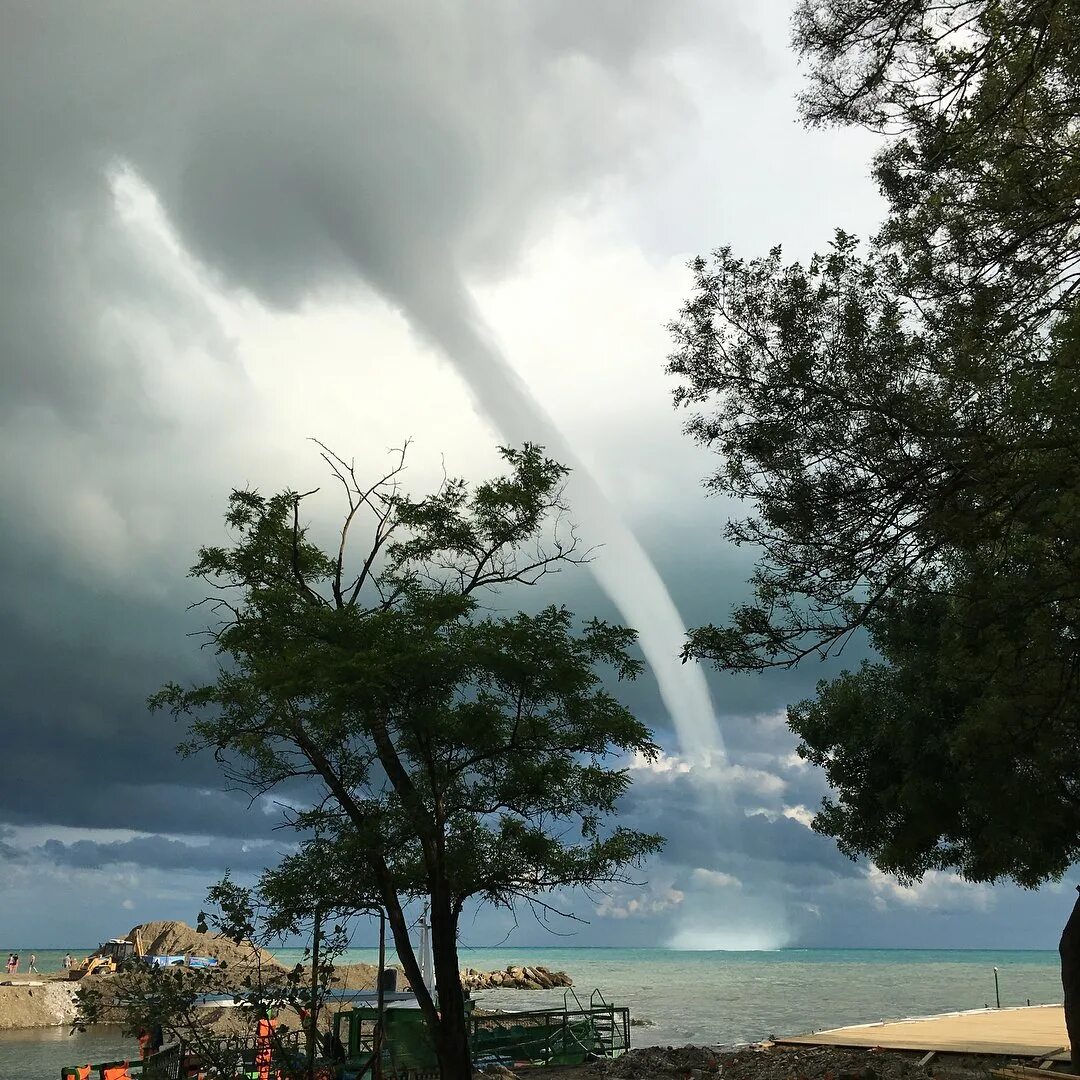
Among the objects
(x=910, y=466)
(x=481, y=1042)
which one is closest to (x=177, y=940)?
(x=481, y=1042)

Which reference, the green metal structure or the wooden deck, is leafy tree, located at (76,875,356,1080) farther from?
the wooden deck

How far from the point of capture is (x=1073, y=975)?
15.4 metres

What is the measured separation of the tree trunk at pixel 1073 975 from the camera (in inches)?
604

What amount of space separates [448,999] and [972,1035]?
14863 mm

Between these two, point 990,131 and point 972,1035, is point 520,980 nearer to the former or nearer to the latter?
point 972,1035

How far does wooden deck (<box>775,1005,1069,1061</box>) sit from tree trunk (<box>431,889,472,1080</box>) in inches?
432

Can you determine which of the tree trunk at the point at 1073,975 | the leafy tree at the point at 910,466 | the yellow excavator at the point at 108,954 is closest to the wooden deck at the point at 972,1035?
the tree trunk at the point at 1073,975

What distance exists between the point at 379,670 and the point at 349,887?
3028 millimetres

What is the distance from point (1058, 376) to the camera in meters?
7.23

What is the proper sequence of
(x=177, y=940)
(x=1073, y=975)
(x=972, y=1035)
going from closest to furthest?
(x=1073, y=975)
(x=972, y=1035)
(x=177, y=940)

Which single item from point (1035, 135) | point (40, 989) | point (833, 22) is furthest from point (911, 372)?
point (40, 989)

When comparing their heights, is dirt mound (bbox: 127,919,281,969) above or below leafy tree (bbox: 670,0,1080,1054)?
below

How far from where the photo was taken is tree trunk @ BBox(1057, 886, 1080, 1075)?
1534 cm

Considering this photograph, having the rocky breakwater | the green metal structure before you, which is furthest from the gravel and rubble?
the rocky breakwater
